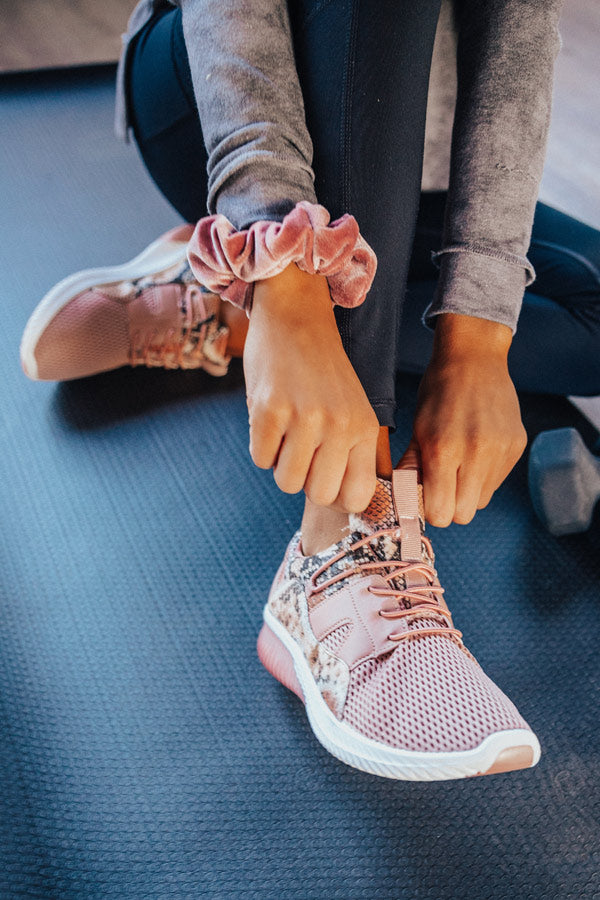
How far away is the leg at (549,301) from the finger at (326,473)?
1.27ft

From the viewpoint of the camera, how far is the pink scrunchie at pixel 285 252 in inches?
16.9

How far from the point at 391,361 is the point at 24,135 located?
1.26 metres

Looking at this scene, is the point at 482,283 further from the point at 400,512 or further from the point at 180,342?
the point at 180,342

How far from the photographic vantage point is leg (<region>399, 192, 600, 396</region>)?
2.54 ft

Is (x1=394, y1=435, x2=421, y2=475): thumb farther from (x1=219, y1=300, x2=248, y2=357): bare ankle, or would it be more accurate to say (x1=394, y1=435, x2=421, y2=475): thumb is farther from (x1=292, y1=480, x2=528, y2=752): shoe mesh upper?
(x1=219, y1=300, x2=248, y2=357): bare ankle

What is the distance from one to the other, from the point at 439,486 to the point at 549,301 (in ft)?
1.33

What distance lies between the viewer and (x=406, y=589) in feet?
1.77

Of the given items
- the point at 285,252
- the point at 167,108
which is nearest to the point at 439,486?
the point at 285,252

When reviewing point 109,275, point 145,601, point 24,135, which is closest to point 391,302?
point 145,601

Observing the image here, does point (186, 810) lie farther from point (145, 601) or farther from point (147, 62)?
point (147, 62)

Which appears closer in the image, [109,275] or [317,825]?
[317,825]

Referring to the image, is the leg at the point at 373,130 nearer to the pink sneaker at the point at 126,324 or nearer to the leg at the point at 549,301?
the leg at the point at 549,301

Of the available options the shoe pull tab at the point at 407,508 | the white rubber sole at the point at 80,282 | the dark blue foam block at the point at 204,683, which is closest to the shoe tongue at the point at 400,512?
the shoe pull tab at the point at 407,508

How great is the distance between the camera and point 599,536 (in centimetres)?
79
